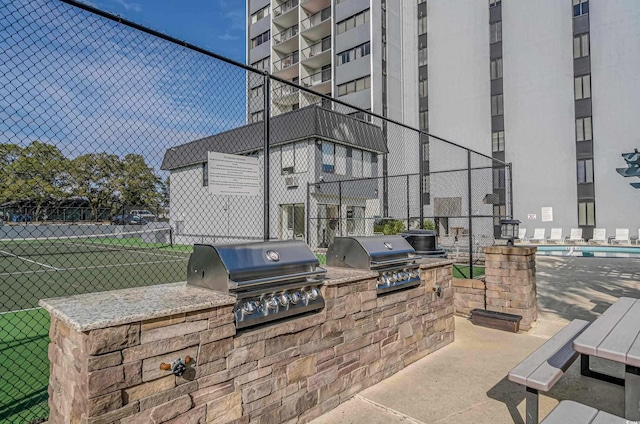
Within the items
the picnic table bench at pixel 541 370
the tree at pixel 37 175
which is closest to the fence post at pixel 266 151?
the tree at pixel 37 175

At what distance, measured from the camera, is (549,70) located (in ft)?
66.8

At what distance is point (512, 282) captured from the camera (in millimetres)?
4754

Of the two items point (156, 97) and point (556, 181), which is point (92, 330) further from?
point (556, 181)

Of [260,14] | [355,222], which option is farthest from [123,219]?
[260,14]

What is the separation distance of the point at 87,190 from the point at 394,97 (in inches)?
920

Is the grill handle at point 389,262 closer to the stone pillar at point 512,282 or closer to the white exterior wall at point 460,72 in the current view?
the stone pillar at point 512,282

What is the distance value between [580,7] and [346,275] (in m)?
24.5

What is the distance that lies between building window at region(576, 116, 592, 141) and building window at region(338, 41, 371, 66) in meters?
12.4

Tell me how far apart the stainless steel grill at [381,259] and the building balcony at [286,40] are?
85.7 feet

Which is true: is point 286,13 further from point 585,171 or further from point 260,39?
point 585,171

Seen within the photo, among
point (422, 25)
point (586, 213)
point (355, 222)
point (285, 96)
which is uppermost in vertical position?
point (422, 25)

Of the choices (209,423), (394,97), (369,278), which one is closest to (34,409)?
(209,423)

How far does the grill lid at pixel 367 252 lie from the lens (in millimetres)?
3084

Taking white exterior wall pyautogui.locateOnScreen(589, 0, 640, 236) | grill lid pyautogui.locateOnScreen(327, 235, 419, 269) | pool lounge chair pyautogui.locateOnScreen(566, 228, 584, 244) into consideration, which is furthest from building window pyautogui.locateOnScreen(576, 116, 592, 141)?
grill lid pyautogui.locateOnScreen(327, 235, 419, 269)
